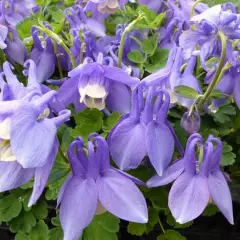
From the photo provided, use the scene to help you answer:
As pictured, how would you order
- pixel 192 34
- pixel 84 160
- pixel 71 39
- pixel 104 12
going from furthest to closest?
pixel 104 12 < pixel 71 39 < pixel 192 34 < pixel 84 160

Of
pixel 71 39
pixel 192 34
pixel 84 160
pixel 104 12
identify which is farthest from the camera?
pixel 104 12

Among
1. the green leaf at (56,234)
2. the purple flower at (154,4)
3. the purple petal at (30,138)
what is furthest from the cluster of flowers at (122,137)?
the purple flower at (154,4)

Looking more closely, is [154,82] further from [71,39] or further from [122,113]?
[71,39]

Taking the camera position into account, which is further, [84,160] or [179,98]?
[179,98]

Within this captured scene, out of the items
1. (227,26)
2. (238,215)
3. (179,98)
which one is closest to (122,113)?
(179,98)

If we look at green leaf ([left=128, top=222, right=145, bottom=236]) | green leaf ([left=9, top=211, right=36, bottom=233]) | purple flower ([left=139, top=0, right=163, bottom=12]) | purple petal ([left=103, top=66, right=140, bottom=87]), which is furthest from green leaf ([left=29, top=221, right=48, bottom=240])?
purple flower ([left=139, top=0, right=163, bottom=12])

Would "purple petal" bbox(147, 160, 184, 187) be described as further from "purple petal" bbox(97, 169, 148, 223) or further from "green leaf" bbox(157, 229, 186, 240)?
"green leaf" bbox(157, 229, 186, 240)
